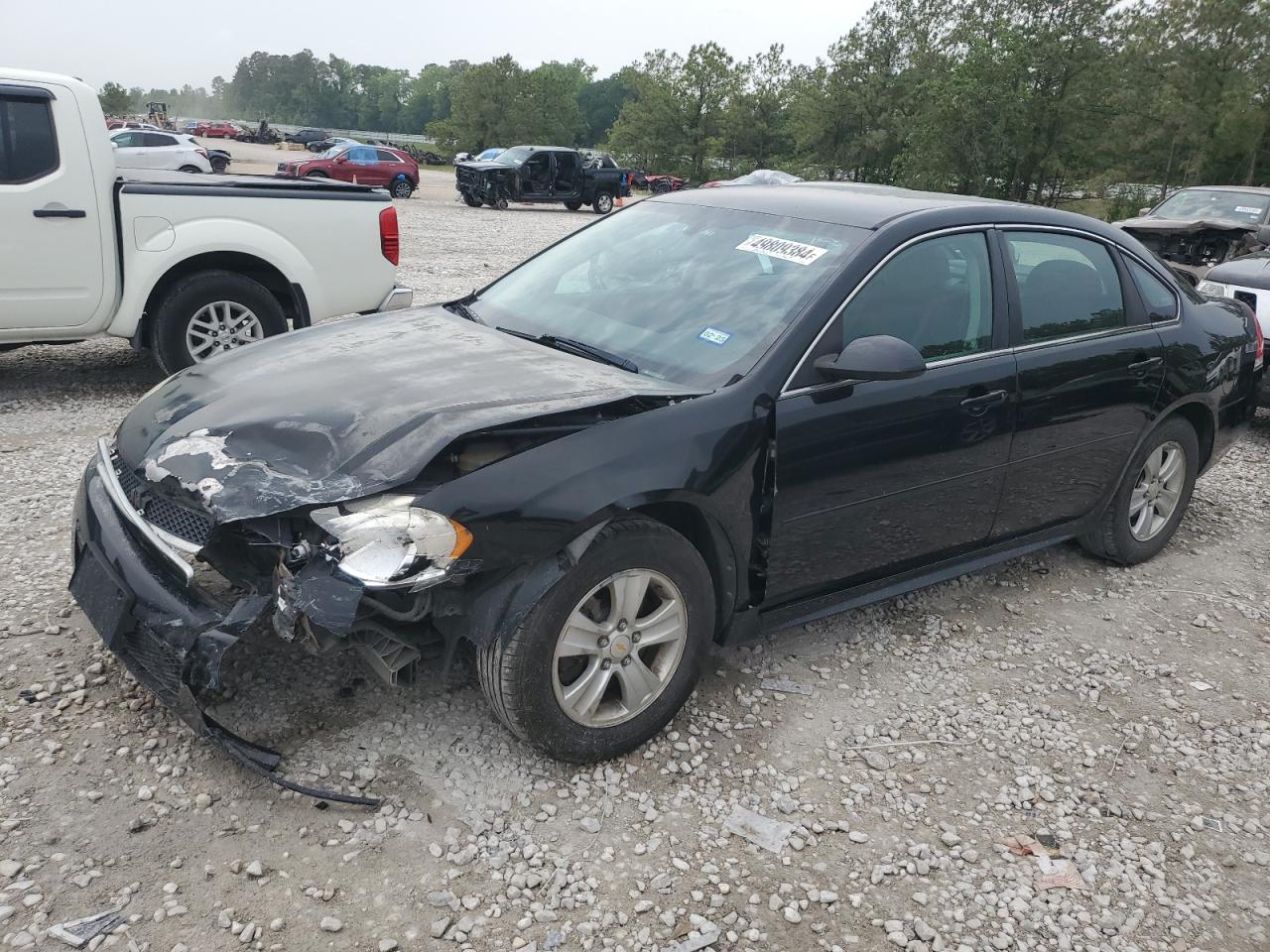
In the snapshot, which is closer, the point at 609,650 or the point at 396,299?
the point at 609,650

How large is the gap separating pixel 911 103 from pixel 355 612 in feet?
146

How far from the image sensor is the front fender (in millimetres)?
6289

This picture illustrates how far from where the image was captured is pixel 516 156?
89.4 feet

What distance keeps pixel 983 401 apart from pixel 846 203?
93cm

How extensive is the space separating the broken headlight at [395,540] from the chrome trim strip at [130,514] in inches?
20.0

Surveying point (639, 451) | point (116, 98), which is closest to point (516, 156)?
point (639, 451)

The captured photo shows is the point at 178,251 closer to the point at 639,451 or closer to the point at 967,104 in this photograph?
the point at 639,451

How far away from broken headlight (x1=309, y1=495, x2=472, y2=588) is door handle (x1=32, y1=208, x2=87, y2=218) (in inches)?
187

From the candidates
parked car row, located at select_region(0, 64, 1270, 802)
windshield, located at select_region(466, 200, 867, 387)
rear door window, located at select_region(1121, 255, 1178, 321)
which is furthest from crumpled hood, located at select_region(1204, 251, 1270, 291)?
windshield, located at select_region(466, 200, 867, 387)

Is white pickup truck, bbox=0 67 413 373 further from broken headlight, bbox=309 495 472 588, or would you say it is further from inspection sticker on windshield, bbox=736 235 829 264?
broken headlight, bbox=309 495 472 588

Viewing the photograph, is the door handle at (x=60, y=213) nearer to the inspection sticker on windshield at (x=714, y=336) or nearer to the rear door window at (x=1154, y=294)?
the inspection sticker on windshield at (x=714, y=336)

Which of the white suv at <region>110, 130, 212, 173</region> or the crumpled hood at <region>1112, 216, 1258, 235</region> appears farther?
the white suv at <region>110, 130, 212, 173</region>

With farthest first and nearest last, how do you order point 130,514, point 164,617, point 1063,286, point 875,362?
point 1063,286, point 875,362, point 130,514, point 164,617

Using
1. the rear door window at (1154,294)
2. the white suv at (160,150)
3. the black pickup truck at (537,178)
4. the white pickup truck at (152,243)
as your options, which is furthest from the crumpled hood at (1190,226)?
the white suv at (160,150)
